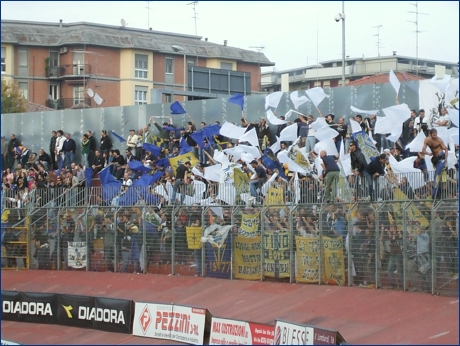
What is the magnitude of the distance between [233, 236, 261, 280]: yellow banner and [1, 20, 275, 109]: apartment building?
137 ft

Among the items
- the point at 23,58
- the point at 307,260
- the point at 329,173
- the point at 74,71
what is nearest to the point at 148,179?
the point at 307,260

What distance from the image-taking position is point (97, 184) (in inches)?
1313

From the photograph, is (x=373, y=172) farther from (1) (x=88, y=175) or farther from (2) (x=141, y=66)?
(2) (x=141, y=66)

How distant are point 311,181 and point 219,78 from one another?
17521 mm

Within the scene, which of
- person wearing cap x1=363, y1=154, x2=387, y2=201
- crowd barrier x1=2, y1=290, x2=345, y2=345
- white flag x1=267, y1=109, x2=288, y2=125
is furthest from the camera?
white flag x1=267, y1=109, x2=288, y2=125

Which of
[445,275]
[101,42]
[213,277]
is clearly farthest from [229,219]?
[101,42]

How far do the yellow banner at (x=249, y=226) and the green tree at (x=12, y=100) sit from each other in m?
39.9

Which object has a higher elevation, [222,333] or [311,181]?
[311,181]

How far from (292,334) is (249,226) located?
24.7 ft

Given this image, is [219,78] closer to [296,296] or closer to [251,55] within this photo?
[296,296]

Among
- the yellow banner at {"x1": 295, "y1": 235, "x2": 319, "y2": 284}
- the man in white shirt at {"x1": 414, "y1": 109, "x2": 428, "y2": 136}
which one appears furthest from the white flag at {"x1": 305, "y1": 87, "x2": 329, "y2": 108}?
the yellow banner at {"x1": 295, "y1": 235, "x2": 319, "y2": 284}

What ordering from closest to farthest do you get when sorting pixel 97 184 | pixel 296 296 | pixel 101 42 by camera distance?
pixel 296 296, pixel 97 184, pixel 101 42

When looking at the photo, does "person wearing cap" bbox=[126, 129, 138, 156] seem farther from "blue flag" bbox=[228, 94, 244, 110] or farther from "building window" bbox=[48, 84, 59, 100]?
"building window" bbox=[48, 84, 59, 100]

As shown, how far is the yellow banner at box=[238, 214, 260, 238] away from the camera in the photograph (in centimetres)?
2495
